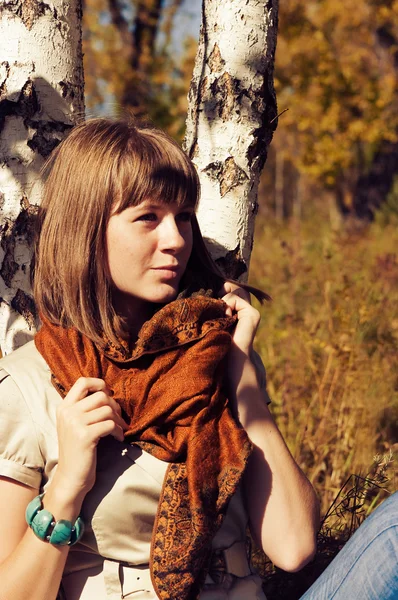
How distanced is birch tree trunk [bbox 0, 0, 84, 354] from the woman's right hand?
0.69 m

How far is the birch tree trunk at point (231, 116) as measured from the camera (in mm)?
2211

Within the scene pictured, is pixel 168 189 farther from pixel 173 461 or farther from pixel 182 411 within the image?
pixel 173 461

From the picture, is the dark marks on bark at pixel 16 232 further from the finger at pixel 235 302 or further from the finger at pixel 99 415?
the finger at pixel 99 415

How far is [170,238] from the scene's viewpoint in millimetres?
1848

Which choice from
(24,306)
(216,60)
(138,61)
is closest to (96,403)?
(24,306)

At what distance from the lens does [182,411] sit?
175cm

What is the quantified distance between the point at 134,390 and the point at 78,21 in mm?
1202

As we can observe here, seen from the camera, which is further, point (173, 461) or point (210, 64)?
point (210, 64)

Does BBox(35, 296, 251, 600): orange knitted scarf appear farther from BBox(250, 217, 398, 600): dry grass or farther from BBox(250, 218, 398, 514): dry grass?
BBox(250, 218, 398, 514): dry grass

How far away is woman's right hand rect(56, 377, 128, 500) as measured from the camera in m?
1.61

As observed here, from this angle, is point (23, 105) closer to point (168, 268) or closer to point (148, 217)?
point (148, 217)

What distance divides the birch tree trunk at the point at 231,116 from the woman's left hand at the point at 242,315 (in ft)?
0.72

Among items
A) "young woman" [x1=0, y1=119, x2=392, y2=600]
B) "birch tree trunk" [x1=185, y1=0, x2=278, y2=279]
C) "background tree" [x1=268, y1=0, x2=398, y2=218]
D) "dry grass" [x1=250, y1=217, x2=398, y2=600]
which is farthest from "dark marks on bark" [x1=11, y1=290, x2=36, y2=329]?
"background tree" [x1=268, y1=0, x2=398, y2=218]

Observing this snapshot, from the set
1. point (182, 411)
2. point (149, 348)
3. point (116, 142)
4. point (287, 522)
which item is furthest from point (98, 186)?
point (287, 522)
